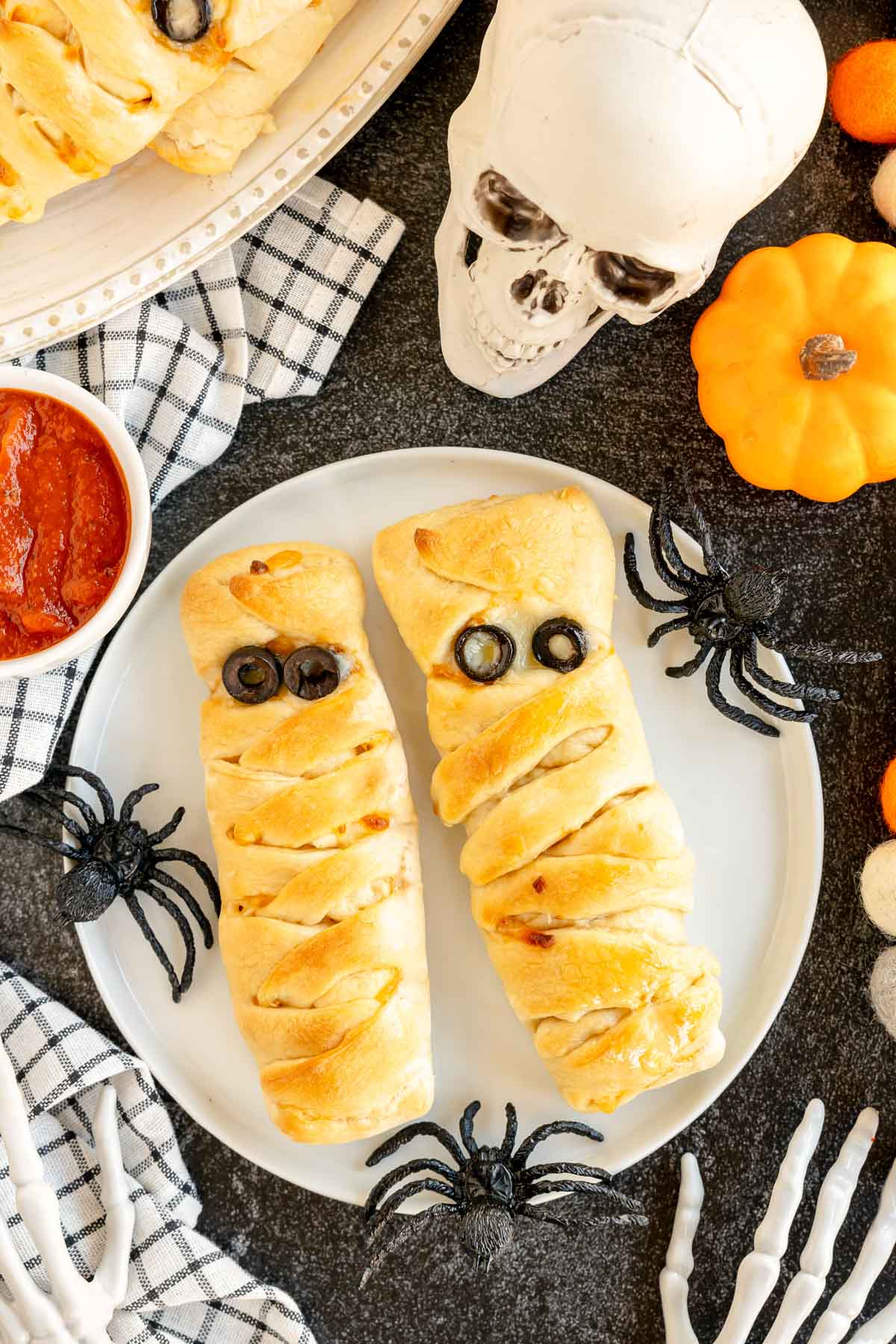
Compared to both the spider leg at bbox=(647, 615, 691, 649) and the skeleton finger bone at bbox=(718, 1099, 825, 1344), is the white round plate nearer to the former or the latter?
the spider leg at bbox=(647, 615, 691, 649)

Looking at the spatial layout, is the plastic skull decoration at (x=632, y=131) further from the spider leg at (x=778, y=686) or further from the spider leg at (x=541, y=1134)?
the spider leg at (x=541, y=1134)

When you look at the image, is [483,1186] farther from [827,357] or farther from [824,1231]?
[827,357]

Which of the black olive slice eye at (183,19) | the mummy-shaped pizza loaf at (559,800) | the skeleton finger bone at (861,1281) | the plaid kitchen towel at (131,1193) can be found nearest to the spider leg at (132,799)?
the plaid kitchen towel at (131,1193)

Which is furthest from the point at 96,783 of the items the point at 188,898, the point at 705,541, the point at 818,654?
the point at 818,654

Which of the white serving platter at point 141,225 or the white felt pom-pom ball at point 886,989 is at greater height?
the white serving platter at point 141,225

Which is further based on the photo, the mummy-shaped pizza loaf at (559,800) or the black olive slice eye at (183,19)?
the mummy-shaped pizza loaf at (559,800)

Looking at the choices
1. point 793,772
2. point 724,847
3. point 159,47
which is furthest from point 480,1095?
point 159,47

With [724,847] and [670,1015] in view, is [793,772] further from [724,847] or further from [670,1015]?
[670,1015]
